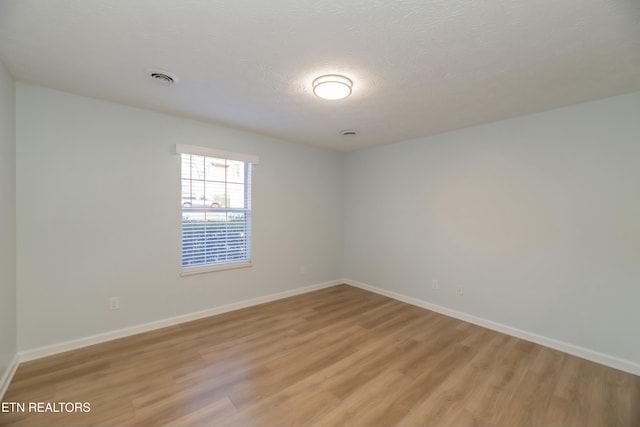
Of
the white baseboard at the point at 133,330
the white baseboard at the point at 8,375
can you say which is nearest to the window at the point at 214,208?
the white baseboard at the point at 133,330

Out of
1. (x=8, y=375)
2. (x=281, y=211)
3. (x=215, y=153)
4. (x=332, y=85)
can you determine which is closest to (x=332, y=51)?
(x=332, y=85)

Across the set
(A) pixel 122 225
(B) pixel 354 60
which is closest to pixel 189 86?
(B) pixel 354 60

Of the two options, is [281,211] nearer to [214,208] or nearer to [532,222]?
[214,208]

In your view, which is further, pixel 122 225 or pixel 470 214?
pixel 470 214

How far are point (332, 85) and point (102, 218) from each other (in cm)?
258

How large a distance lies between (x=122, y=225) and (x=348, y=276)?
3.57 m

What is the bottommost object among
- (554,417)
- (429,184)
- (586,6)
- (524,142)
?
(554,417)

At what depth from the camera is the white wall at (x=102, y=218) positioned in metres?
2.34

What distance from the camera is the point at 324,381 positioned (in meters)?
2.10

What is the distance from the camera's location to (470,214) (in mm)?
3348

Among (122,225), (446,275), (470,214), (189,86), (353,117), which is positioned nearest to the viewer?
(189,86)

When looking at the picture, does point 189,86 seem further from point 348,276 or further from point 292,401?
point 348,276

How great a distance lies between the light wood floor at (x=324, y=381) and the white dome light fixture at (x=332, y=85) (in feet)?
7.62

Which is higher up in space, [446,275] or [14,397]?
[446,275]
